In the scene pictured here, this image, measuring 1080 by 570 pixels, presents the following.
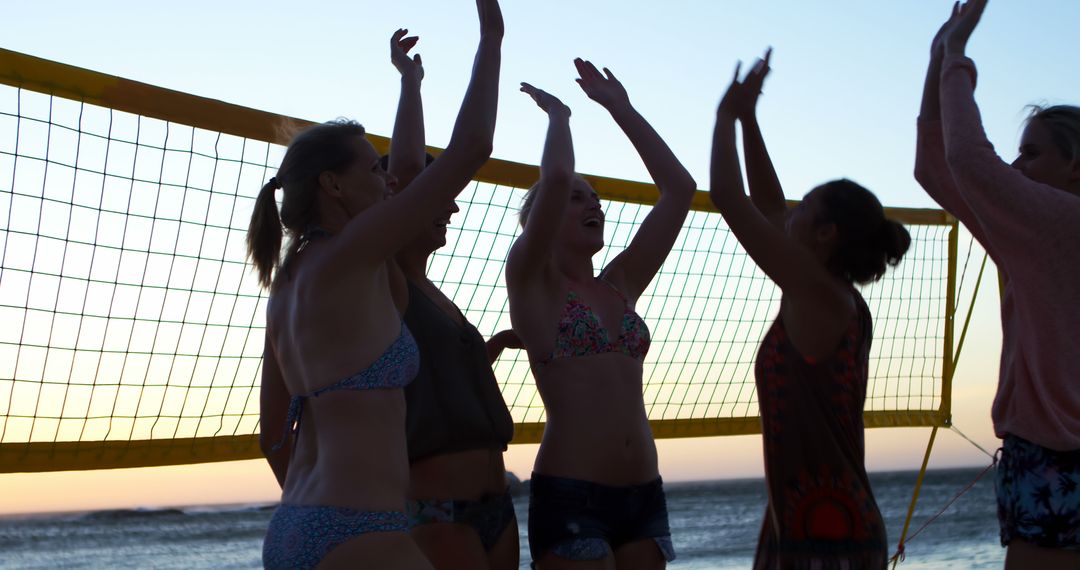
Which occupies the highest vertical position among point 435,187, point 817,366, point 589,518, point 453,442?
point 435,187

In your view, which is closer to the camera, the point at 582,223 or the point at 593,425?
the point at 593,425

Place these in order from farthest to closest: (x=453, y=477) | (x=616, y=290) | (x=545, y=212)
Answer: (x=616, y=290) → (x=545, y=212) → (x=453, y=477)

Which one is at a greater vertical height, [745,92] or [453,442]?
[745,92]

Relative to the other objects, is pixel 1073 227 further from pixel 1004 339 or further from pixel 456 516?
pixel 456 516

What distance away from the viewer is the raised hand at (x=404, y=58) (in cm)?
319

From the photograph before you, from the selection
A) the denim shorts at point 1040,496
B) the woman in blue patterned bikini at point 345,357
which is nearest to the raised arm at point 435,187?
the woman in blue patterned bikini at point 345,357

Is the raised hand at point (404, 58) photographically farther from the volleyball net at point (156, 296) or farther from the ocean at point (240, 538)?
the ocean at point (240, 538)

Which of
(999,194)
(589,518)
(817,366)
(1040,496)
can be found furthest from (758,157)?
(1040,496)

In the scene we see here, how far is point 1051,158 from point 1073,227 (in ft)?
0.96

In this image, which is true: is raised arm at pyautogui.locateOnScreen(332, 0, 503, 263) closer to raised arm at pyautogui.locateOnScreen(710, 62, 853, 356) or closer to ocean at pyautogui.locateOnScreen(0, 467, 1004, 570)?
raised arm at pyautogui.locateOnScreen(710, 62, 853, 356)

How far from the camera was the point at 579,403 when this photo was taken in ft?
9.36

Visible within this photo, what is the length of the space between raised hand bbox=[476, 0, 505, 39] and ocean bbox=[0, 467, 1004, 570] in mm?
8203

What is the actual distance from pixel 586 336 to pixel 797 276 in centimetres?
60

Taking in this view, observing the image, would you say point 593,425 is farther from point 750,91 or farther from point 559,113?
point 750,91
